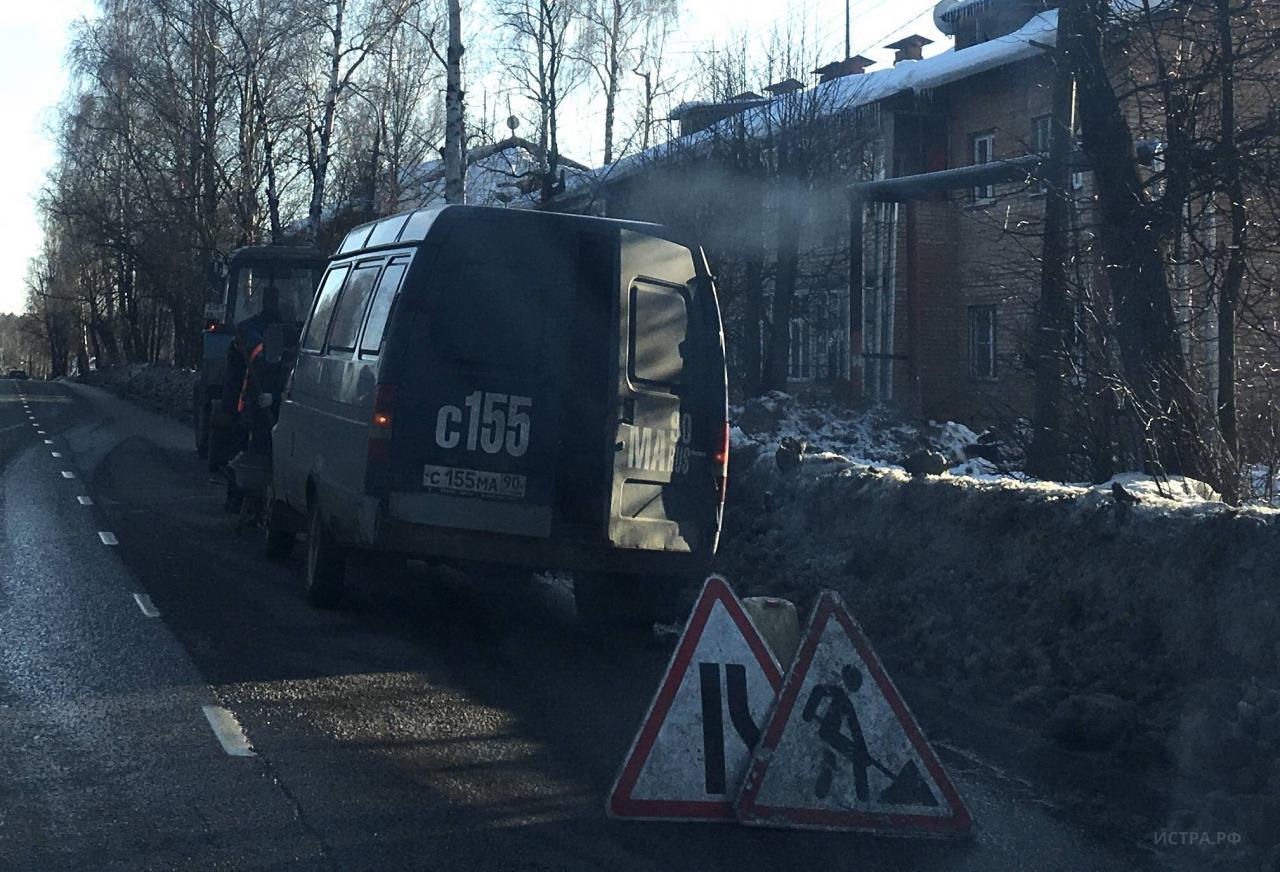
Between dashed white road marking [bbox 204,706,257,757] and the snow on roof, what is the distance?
684 inches

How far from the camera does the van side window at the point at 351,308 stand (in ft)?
32.2

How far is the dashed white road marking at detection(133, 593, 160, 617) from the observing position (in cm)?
988

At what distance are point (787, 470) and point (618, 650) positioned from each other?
12.5 feet

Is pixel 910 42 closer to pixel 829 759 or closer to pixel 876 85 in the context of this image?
pixel 876 85

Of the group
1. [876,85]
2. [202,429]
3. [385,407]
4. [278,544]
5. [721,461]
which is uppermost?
[876,85]

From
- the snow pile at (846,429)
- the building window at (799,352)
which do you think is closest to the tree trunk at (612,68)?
the building window at (799,352)

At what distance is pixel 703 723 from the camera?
550 cm

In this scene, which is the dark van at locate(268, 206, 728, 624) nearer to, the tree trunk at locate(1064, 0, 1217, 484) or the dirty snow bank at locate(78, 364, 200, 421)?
the tree trunk at locate(1064, 0, 1217, 484)

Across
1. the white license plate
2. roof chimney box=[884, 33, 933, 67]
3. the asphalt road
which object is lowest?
the asphalt road

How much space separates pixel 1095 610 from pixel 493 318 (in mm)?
3699

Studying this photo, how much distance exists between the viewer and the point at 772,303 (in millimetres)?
25344

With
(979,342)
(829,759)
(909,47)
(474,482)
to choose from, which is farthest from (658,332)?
(909,47)

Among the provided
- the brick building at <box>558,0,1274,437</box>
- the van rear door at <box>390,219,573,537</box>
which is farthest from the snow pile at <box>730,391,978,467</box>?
the van rear door at <box>390,219,573,537</box>

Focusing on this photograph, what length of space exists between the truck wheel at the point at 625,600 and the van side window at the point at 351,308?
2.15 m
